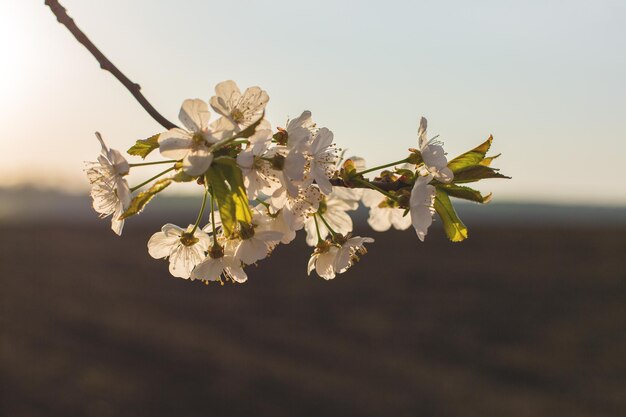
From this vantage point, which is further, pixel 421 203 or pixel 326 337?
pixel 326 337

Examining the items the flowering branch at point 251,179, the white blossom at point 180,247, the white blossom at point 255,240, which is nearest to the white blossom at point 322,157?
the flowering branch at point 251,179

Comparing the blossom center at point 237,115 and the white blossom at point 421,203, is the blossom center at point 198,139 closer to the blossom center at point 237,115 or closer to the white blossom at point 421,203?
the blossom center at point 237,115

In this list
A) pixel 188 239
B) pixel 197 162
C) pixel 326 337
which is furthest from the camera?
pixel 326 337

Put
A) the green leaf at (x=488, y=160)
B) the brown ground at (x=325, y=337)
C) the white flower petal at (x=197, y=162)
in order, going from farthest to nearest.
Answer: the brown ground at (x=325, y=337) → the green leaf at (x=488, y=160) → the white flower petal at (x=197, y=162)

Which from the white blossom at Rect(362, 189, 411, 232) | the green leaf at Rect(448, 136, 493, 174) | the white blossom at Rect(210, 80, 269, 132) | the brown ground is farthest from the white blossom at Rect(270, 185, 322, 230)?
the brown ground

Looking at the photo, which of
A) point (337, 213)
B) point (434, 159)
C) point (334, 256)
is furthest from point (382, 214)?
point (434, 159)

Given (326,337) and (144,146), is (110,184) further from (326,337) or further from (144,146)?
(326,337)

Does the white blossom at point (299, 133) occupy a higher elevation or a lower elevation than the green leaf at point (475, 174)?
higher
